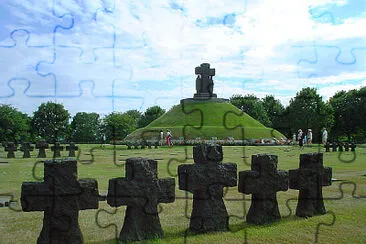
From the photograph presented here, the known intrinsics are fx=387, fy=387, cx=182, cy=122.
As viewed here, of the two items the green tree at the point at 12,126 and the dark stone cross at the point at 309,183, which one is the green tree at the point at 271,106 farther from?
the dark stone cross at the point at 309,183

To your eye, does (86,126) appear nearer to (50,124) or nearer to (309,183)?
(50,124)

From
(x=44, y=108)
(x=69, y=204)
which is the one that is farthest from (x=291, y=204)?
(x=44, y=108)

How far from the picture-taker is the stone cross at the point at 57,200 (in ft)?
21.4

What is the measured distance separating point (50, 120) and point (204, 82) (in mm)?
34264

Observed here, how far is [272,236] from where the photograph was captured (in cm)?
759

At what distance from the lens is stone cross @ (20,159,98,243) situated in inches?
257

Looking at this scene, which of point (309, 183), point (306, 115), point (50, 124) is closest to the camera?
point (309, 183)

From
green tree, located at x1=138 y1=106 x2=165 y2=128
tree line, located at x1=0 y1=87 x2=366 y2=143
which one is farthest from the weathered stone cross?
green tree, located at x1=138 y1=106 x2=165 y2=128

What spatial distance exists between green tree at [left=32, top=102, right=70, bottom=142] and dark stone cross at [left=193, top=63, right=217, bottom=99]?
2934cm

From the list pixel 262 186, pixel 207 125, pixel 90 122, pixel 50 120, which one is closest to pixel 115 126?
pixel 50 120

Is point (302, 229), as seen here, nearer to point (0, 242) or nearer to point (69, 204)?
point (69, 204)

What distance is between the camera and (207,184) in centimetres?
785

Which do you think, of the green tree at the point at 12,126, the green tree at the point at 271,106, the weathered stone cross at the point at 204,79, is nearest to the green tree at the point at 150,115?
the green tree at the point at 271,106

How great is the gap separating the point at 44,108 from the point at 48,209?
270 ft
